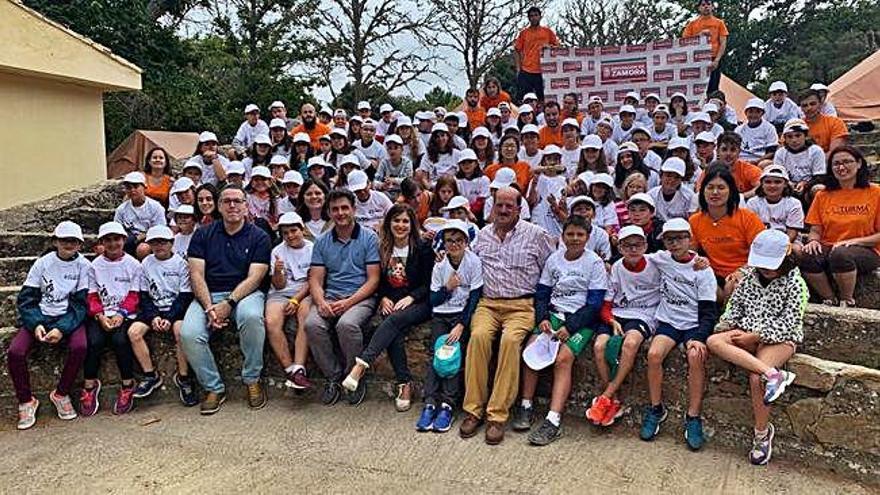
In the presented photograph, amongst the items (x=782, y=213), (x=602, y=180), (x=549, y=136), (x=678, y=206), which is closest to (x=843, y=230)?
(x=782, y=213)

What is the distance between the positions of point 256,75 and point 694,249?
54.2 ft

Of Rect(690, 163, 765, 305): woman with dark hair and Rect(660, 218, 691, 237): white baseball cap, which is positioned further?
Rect(690, 163, 765, 305): woman with dark hair

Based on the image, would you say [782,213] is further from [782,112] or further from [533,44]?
[533,44]

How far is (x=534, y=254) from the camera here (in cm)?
468

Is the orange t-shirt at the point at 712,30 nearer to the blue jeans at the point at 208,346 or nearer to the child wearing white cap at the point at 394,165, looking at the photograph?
the child wearing white cap at the point at 394,165

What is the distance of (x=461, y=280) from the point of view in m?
4.69

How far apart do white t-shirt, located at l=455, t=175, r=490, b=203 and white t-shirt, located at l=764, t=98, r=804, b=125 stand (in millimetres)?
3767

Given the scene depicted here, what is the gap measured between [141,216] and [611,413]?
4.34m

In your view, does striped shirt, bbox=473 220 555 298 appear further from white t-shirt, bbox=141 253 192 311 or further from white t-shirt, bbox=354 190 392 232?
white t-shirt, bbox=141 253 192 311

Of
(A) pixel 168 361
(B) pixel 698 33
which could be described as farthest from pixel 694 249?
(B) pixel 698 33

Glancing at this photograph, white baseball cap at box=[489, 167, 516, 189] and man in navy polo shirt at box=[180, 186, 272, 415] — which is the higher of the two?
white baseball cap at box=[489, 167, 516, 189]

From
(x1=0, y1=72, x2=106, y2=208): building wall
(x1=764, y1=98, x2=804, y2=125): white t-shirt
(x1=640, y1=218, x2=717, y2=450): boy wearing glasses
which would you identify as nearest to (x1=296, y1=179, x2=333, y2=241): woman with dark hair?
(x1=640, y1=218, x2=717, y2=450): boy wearing glasses

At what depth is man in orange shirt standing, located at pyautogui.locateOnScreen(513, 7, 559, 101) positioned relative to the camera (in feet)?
36.4

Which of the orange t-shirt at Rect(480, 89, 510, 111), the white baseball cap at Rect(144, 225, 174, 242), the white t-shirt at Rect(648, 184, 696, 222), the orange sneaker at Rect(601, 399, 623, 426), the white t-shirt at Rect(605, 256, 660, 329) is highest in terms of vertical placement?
the orange t-shirt at Rect(480, 89, 510, 111)
